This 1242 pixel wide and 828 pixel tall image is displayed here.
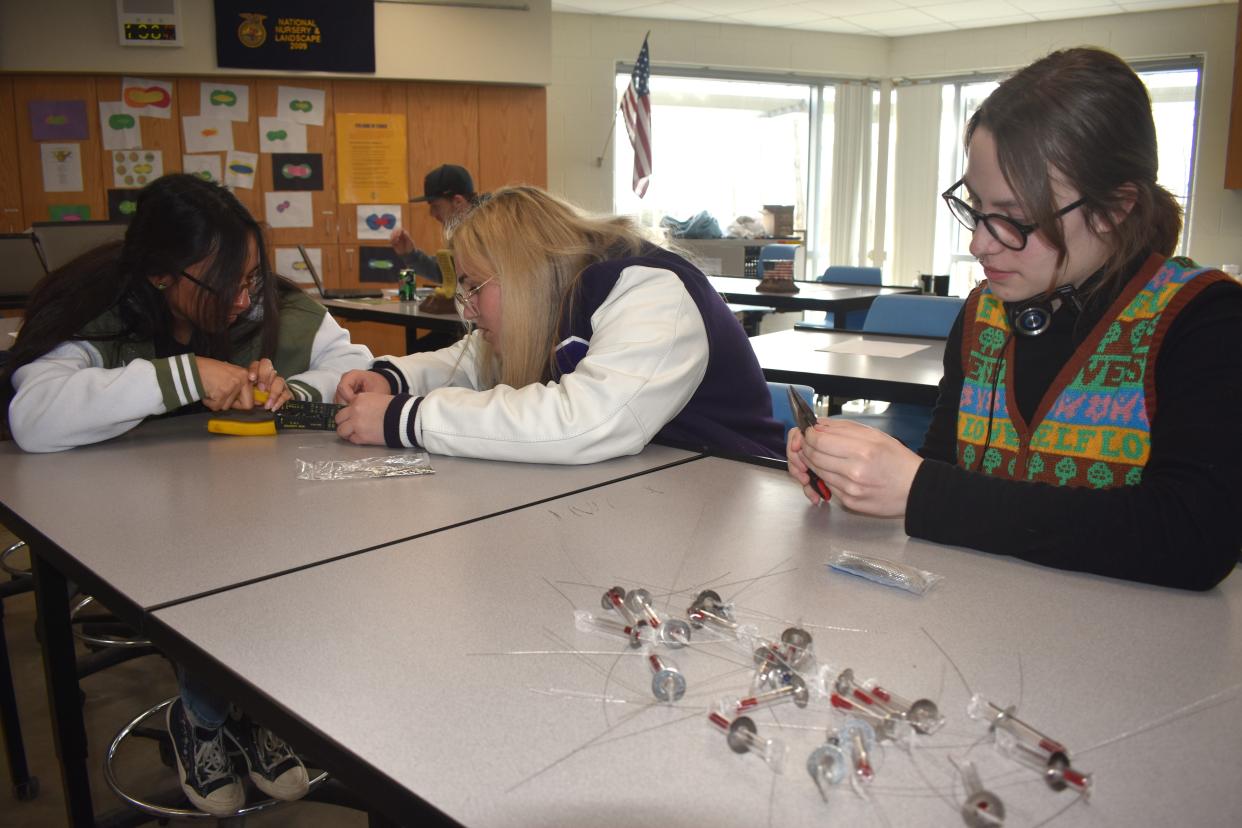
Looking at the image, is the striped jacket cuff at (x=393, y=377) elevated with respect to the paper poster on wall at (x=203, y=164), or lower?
lower

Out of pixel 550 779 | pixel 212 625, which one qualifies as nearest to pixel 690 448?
pixel 212 625

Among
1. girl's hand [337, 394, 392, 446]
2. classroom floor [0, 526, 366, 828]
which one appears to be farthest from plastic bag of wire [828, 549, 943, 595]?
classroom floor [0, 526, 366, 828]

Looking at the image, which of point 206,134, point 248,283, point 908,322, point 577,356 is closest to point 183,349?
point 248,283

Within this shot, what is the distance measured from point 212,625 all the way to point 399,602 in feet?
0.51

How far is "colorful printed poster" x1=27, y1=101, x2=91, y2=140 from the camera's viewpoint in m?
5.14

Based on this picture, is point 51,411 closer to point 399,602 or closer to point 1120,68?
point 399,602

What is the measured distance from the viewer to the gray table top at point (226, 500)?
991 millimetres

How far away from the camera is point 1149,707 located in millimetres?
678

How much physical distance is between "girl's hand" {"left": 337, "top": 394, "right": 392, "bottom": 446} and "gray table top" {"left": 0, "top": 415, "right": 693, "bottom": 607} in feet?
0.06

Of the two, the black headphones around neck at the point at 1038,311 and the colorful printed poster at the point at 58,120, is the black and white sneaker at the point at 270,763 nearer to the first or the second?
the black headphones around neck at the point at 1038,311

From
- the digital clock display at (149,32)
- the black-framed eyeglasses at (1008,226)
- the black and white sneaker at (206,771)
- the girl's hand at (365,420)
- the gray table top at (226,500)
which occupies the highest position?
the digital clock display at (149,32)

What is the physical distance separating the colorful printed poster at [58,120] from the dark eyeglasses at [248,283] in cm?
430

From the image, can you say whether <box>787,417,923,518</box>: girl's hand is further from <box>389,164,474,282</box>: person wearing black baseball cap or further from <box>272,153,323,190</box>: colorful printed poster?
<box>272,153,323,190</box>: colorful printed poster

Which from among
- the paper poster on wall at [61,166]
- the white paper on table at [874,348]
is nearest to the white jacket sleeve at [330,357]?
the white paper on table at [874,348]
